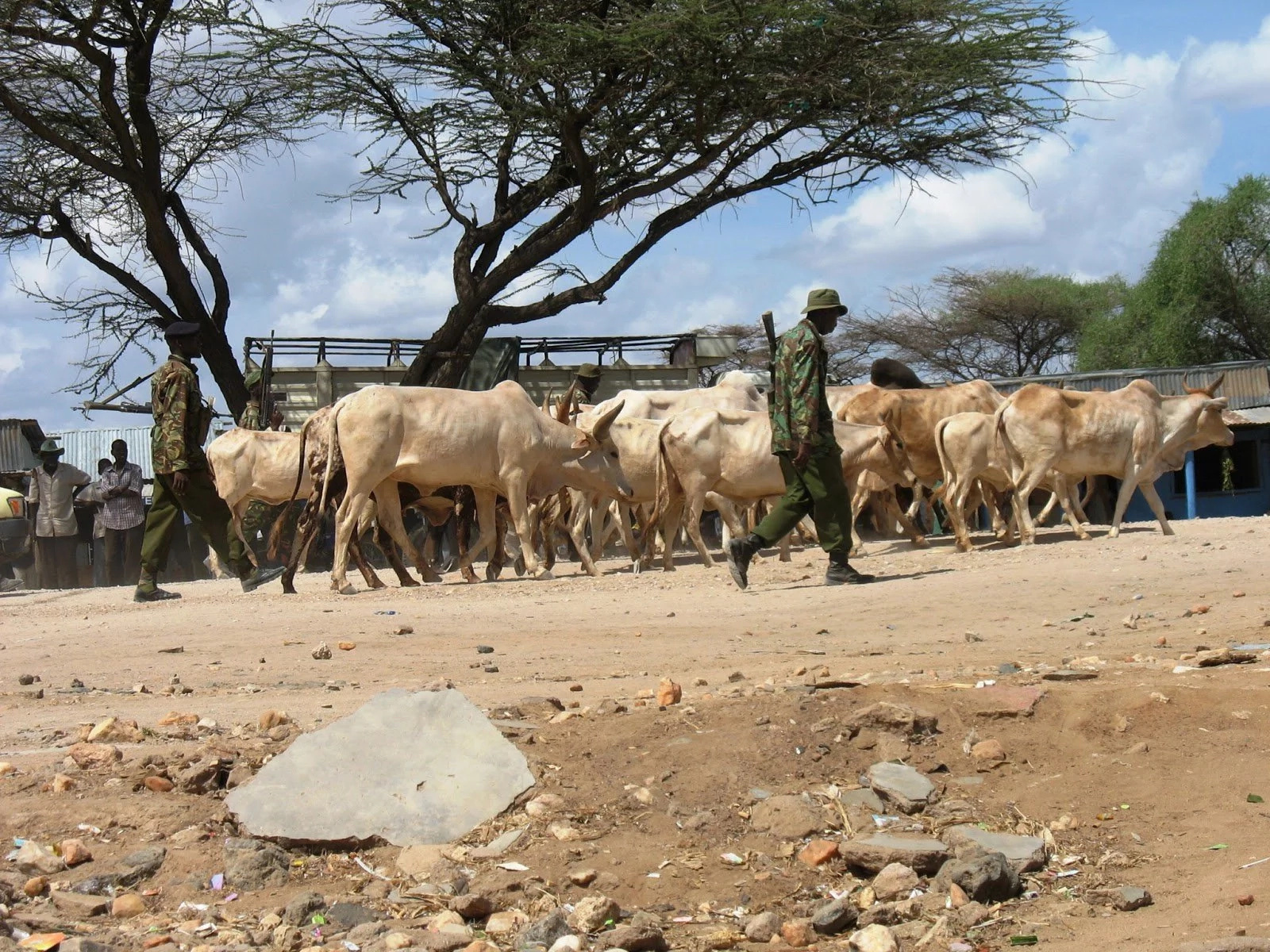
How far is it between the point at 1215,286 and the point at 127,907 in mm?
34614

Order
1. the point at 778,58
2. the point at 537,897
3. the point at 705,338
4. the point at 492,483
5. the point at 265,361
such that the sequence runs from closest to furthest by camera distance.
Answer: the point at 537,897, the point at 492,483, the point at 778,58, the point at 265,361, the point at 705,338

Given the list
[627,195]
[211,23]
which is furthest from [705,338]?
[211,23]

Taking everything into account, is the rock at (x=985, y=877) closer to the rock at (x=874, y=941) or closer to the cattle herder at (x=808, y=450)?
the rock at (x=874, y=941)

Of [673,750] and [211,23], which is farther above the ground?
[211,23]

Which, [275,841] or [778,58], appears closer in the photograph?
[275,841]

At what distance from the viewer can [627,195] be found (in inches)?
824

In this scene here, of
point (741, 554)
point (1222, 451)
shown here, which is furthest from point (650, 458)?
point (1222, 451)

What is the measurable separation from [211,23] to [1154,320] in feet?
78.9

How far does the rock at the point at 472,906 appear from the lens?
4336 mm

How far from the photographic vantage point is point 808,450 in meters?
10.9

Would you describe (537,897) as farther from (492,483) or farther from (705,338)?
(705,338)

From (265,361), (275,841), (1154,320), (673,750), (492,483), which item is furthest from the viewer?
Answer: (1154,320)

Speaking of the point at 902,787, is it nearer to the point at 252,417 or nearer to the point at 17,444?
the point at 252,417

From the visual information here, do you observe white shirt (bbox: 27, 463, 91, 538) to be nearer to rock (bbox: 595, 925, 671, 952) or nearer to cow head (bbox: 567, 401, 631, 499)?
cow head (bbox: 567, 401, 631, 499)
